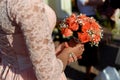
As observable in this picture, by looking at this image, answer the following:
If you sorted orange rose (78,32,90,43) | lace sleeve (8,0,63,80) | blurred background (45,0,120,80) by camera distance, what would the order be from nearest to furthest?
1. lace sleeve (8,0,63,80)
2. orange rose (78,32,90,43)
3. blurred background (45,0,120,80)

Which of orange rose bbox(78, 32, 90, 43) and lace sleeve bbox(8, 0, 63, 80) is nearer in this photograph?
lace sleeve bbox(8, 0, 63, 80)

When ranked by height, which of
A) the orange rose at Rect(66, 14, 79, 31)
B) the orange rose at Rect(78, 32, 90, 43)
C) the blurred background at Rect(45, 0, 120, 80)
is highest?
the orange rose at Rect(66, 14, 79, 31)

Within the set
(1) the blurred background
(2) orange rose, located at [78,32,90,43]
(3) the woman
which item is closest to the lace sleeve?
(3) the woman

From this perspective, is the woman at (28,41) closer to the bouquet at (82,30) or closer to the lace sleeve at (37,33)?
the lace sleeve at (37,33)

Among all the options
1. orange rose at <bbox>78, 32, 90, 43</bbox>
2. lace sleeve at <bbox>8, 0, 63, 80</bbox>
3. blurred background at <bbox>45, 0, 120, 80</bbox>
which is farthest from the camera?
→ blurred background at <bbox>45, 0, 120, 80</bbox>

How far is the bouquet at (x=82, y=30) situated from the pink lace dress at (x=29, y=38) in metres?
0.24

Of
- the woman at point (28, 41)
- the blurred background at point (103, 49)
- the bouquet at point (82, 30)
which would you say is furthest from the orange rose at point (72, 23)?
the blurred background at point (103, 49)

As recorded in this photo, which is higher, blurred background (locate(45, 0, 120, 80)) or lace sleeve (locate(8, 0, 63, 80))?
lace sleeve (locate(8, 0, 63, 80))

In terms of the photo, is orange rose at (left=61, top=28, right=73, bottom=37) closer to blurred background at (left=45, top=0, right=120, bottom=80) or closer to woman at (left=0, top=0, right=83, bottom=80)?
woman at (left=0, top=0, right=83, bottom=80)

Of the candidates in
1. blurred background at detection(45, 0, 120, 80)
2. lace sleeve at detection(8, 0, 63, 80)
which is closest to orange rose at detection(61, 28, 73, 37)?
lace sleeve at detection(8, 0, 63, 80)

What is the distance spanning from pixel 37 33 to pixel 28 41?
59mm

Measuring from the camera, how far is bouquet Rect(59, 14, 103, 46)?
6.63 feet

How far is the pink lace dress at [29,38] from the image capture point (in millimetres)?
1622

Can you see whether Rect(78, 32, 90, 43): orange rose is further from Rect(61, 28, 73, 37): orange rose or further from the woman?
the woman
